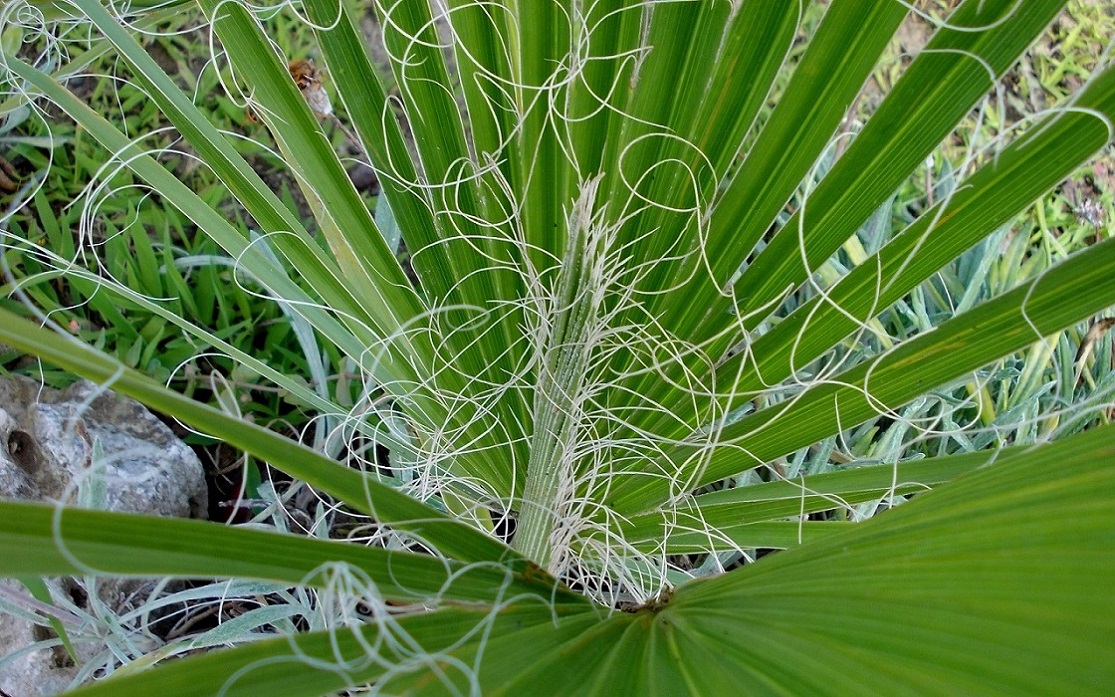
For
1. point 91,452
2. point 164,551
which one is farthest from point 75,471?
point 164,551

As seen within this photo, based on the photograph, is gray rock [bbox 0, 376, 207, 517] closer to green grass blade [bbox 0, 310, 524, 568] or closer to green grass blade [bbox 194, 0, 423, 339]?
green grass blade [bbox 194, 0, 423, 339]

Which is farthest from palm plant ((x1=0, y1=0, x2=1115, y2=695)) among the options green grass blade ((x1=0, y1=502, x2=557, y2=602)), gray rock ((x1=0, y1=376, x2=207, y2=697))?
gray rock ((x1=0, y1=376, x2=207, y2=697))

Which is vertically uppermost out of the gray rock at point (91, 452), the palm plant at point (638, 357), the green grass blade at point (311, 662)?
the palm plant at point (638, 357)

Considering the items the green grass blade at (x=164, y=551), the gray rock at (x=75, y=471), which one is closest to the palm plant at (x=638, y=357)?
the green grass blade at (x=164, y=551)

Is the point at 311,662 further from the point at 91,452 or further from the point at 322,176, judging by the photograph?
the point at 91,452

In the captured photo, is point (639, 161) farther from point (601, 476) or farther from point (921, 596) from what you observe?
point (921, 596)

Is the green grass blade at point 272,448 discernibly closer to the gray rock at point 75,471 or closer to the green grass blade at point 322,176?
the green grass blade at point 322,176
